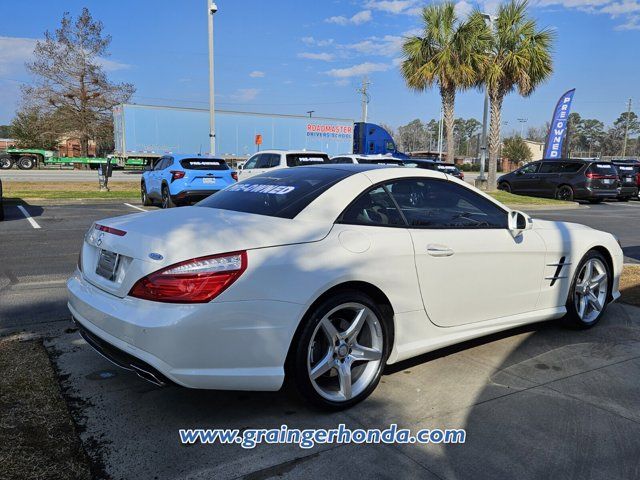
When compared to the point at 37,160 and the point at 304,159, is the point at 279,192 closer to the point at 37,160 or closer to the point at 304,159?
the point at 304,159

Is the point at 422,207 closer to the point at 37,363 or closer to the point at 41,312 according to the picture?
the point at 37,363

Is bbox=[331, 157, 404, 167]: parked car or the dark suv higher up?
bbox=[331, 157, 404, 167]: parked car

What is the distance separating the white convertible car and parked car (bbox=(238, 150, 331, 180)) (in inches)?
425

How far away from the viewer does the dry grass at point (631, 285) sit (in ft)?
19.1

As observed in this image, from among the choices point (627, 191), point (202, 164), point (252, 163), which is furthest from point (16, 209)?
point (627, 191)

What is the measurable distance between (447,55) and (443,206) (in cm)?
2248

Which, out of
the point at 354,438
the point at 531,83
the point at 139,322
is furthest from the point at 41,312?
the point at 531,83

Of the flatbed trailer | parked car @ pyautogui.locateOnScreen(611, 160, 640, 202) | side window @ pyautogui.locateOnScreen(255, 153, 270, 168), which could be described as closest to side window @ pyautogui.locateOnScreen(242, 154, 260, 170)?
side window @ pyautogui.locateOnScreen(255, 153, 270, 168)

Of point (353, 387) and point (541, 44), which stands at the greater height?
point (541, 44)

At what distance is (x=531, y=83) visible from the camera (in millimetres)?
22984

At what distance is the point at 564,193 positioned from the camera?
21.5m

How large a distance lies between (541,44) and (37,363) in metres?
23.9

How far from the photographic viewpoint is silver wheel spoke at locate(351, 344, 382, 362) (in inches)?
129

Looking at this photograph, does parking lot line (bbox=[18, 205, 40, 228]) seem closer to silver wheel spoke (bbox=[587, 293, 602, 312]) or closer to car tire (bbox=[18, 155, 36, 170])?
silver wheel spoke (bbox=[587, 293, 602, 312])
